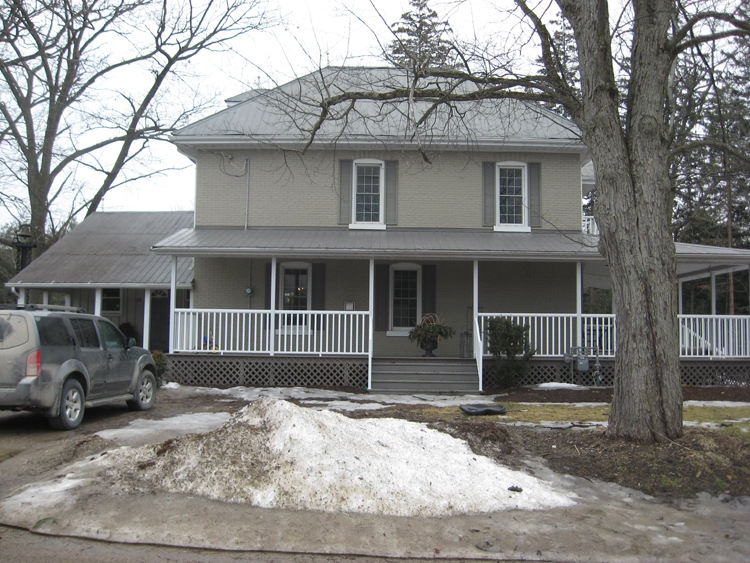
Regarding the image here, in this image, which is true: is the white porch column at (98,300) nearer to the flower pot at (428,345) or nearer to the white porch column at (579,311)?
the flower pot at (428,345)

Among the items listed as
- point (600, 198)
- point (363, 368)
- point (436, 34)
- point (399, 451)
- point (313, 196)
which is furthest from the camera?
point (313, 196)

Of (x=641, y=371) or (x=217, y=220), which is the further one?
(x=217, y=220)

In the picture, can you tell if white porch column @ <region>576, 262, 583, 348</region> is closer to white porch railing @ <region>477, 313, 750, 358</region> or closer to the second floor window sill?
white porch railing @ <region>477, 313, 750, 358</region>

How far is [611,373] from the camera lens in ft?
46.9

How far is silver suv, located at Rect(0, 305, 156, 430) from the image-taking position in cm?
754

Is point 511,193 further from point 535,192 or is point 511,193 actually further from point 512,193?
point 535,192

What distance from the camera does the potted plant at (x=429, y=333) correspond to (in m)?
14.3

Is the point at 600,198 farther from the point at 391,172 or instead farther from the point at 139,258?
the point at 139,258

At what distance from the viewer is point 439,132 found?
52.5 feet

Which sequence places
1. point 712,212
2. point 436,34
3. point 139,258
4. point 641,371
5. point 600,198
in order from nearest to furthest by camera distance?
point 641,371, point 600,198, point 436,34, point 139,258, point 712,212

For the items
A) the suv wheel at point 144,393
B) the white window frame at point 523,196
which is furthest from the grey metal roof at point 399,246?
the suv wheel at point 144,393

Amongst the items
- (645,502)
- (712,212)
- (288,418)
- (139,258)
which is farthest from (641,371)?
(712,212)

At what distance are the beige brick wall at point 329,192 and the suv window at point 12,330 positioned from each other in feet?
27.7

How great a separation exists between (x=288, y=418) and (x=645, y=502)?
137 inches
